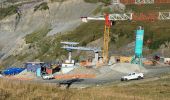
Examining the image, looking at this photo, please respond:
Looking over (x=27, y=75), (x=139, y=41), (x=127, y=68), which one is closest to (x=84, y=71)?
(x=127, y=68)

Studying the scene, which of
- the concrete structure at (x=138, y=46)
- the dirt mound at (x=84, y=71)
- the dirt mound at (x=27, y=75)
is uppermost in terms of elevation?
the concrete structure at (x=138, y=46)

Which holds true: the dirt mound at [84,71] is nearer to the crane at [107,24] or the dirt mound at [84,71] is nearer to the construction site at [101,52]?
the construction site at [101,52]

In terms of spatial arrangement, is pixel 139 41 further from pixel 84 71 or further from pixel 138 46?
pixel 84 71

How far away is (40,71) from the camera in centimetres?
10919

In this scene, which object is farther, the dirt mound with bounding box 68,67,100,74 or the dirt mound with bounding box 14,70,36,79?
the dirt mound with bounding box 14,70,36,79

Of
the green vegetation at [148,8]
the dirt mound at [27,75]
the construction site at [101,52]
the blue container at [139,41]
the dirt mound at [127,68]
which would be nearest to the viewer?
the dirt mound at [127,68]

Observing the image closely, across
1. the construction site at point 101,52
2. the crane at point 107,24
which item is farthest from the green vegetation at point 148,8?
the crane at point 107,24

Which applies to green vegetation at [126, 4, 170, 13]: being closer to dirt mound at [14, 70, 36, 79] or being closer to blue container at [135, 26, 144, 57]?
blue container at [135, 26, 144, 57]

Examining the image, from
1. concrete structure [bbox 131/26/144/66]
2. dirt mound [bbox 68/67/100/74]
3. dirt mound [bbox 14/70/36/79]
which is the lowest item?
dirt mound [bbox 14/70/36/79]

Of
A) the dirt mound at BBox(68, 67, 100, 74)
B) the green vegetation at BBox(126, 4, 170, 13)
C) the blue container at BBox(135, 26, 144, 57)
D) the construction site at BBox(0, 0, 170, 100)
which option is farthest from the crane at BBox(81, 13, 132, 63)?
the green vegetation at BBox(126, 4, 170, 13)

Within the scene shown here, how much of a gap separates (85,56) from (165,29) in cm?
3223

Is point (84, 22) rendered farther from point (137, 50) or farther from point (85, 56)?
point (137, 50)

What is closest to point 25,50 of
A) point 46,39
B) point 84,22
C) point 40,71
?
point 46,39

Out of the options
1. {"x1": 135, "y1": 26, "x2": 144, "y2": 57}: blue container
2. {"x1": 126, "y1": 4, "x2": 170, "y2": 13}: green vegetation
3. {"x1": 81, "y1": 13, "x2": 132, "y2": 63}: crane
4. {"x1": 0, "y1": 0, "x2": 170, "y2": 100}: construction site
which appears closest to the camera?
{"x1": 0, "y1": 0, "x2": 170, "y2": 100}: construction site
